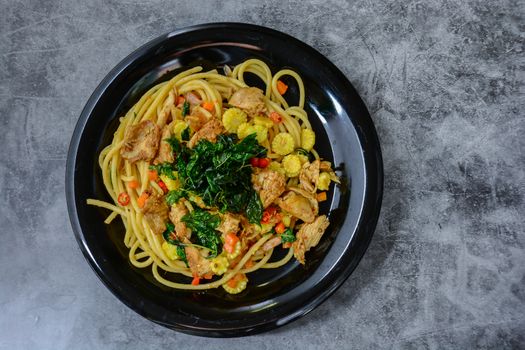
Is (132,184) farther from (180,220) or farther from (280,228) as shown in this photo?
(280,228)

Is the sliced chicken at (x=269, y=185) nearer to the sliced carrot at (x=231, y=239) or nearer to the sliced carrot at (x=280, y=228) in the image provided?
the sliced carrot at (x=280, y=228)

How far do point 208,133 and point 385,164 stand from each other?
1.94 metres

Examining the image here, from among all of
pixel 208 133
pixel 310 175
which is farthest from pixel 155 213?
pixel 310 175

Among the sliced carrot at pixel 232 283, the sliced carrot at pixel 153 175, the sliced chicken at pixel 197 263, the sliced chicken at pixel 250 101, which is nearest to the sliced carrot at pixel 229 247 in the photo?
the sliced chicken at pixel 197 263

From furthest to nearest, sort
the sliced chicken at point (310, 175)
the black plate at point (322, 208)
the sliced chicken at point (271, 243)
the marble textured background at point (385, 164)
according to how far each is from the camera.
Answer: the marble textured background at point (385, 164) → the sliced chicken at point (271, 243) → the sliced chicken at point (310, 175) → the black plate at point (322, 208)

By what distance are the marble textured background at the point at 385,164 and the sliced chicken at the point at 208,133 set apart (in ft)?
4.59

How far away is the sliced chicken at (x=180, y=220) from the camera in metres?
4.84

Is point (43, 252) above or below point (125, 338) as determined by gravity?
above

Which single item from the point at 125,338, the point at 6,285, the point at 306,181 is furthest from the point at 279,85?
the point at 6,285

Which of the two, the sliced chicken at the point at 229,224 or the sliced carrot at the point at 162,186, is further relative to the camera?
the sliced carrot at the point at 162,186

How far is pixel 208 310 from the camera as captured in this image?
190 inches

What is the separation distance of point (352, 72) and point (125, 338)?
3.75 meters

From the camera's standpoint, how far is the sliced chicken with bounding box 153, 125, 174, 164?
4832 millimetres

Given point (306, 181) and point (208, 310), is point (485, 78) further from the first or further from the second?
point (208, 310)
